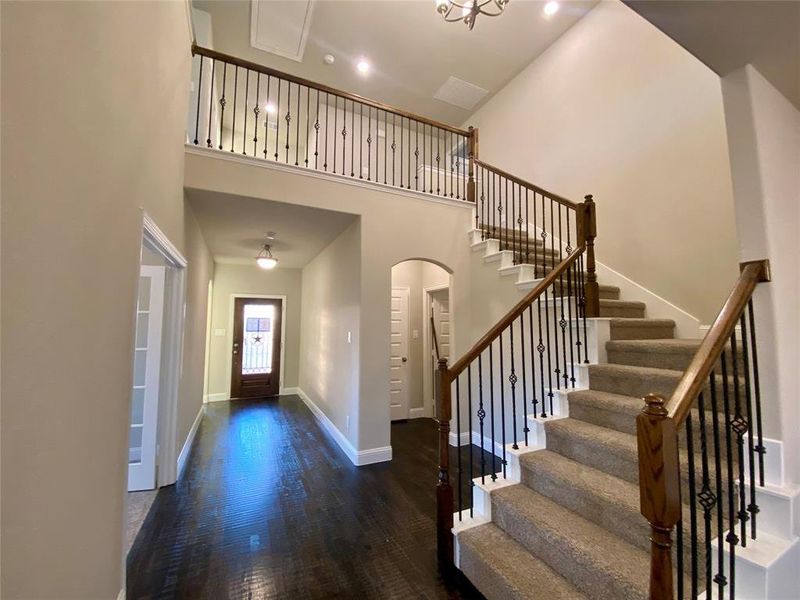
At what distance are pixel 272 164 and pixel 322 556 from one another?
3.25 m

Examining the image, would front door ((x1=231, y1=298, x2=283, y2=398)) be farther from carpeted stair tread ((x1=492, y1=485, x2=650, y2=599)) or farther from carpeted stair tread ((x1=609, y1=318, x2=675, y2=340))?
carpeted stair tread ((x1=609, y1=318, x2=675, y2=340))

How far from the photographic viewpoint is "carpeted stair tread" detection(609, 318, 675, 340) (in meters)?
2.87

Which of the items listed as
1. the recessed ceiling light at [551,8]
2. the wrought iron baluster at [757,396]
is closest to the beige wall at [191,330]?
the wrought iron baluster at [757,396]

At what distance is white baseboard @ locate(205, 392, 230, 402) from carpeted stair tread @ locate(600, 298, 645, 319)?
642cm

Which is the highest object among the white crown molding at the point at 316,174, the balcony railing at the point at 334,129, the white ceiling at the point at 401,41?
the white ceiling at the point at 401,41

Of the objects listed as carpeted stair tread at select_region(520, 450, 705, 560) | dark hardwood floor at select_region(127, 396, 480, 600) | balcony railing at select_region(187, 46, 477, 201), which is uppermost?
balcony railing at select_region(187, 46, 477, 201)

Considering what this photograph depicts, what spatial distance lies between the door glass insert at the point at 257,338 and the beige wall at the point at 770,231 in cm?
688

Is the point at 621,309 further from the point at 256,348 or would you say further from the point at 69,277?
the point at 256,348

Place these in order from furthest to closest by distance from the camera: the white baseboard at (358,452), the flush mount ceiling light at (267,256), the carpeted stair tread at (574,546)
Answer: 1. the flush mount ceiling light at (267,256)
2. the white baseboard at (358,452)
3. the carpeted stair tread at (574,546)

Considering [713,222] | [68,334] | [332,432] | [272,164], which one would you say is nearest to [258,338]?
[332,432]

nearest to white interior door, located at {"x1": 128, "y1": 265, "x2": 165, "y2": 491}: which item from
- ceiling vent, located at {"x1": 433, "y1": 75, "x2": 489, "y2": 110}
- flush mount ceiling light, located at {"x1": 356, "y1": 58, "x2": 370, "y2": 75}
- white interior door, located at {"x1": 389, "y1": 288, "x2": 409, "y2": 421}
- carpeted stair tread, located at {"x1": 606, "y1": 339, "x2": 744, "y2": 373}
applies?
white interior door, located at {"x1": 389, "y1": 288, "x2": 409, "y2": 421}

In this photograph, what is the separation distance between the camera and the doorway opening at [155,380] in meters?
2.94

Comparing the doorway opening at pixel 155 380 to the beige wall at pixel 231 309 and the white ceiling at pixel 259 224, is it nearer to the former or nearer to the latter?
the white ceiling at pixel 259 224

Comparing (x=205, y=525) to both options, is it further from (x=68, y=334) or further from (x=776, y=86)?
(x=776, y=86)
